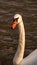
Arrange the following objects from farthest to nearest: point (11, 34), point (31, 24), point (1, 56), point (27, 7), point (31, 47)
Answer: point (27, 7) → point (31, 24) → point (11, 34) → point (31, 47) → point (1, 56)

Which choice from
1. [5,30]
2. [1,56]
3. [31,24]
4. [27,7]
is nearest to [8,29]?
[5,30]

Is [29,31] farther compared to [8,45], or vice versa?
[29,31]

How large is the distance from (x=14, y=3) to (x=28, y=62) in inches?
223

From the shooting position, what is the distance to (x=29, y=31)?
26.9 feet

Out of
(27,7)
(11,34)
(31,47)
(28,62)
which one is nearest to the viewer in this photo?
(28,62)

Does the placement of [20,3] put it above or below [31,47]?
above

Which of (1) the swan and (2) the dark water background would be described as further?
(2) the dark water background

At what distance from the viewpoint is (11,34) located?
7930mm

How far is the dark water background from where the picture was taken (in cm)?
688

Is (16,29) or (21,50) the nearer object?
(21,50)

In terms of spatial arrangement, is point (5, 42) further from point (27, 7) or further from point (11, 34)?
point (27, 7)

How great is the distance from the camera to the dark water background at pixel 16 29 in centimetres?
688

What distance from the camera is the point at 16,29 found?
27.6 ft

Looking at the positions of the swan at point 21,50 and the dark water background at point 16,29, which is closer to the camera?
the swan at point 21,50
